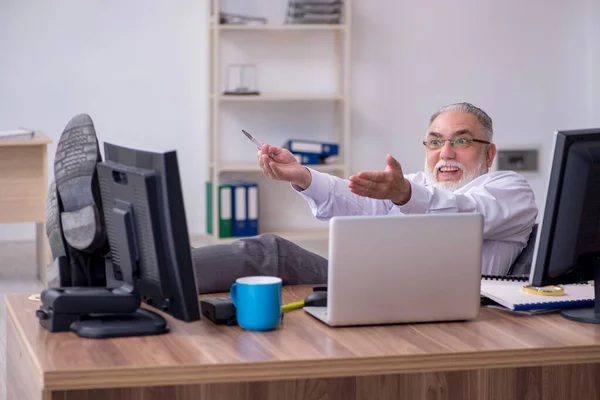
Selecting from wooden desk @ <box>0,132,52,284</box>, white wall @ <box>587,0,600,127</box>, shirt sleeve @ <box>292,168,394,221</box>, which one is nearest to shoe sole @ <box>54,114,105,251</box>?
shirt sleeve @ <box>292,168,394,221</box>

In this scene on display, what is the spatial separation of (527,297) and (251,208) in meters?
3.64

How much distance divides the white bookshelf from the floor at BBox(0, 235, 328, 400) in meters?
0.17

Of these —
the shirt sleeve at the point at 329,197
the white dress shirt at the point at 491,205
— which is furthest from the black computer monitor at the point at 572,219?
the shirt sleeve at the point at 329,197

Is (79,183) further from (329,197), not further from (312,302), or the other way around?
(329,197)

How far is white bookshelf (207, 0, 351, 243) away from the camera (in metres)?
5.68

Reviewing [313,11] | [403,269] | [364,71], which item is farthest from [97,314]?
[364,71]

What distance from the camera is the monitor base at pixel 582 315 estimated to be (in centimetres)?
204

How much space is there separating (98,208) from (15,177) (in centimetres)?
301

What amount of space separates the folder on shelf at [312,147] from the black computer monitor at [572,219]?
3744 mm

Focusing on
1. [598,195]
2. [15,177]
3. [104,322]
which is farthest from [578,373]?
[15,177]

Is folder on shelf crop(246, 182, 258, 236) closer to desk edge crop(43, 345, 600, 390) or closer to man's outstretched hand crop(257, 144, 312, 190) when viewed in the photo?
man's outstretched hand crop(257, 144, 312, 190)

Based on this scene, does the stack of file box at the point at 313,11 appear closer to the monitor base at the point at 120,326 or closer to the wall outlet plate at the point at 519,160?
the wall outlet plate at the point at 519,160

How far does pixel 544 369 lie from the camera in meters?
1.96

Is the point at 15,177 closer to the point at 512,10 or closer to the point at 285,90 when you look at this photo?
the point at 285,90
